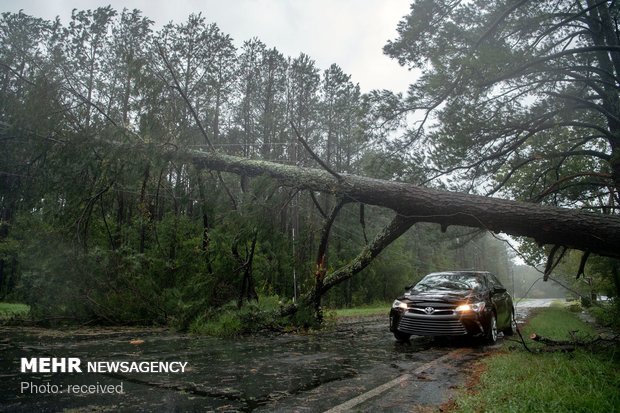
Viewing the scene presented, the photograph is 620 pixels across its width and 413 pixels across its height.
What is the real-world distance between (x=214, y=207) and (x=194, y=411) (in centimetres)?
604

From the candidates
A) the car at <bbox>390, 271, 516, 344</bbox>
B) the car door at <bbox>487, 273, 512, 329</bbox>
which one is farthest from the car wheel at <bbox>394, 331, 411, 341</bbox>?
the car door at <bbox>487, 273, 512, 329</bbox>

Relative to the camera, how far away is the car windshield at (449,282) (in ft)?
27.8

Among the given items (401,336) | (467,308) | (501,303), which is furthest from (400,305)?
Answer: (501,303)

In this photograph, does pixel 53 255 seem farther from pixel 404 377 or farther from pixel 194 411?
pixel 404 377

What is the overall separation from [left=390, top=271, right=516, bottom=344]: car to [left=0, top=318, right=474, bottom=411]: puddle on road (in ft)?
1.24

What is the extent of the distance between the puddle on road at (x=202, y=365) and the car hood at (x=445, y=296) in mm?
905

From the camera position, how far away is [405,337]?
26.8 ft

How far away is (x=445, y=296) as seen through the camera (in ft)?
25.1

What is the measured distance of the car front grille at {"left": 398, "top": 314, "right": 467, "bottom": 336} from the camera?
288 inches

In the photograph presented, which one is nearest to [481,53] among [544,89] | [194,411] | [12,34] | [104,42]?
[544,89]

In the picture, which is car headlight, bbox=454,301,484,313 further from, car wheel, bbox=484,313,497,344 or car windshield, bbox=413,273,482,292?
car windshield, bbox=413,273,482,292

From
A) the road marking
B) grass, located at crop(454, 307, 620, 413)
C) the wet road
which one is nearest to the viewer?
grass, located at crop(454, 307, 620, 413)

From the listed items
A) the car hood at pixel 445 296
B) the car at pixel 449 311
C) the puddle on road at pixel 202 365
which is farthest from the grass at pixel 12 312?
the car hood at pixel 445 296

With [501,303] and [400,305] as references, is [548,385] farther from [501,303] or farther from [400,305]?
[501,303]
